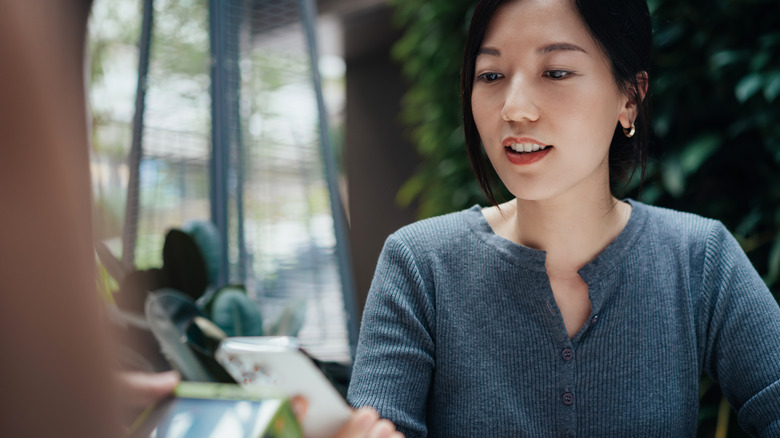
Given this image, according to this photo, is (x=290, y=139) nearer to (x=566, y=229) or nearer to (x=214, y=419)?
(x=566, y=229)

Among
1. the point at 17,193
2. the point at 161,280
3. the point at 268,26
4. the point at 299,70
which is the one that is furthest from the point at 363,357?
the point at 268,26

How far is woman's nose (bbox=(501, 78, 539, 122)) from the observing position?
0.78 meters

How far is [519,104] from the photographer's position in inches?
30.8

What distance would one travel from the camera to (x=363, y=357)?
0.83 meters

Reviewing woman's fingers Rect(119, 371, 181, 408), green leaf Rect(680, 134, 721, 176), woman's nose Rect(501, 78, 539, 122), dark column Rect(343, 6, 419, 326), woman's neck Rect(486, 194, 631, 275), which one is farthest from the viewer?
dark column Rect(343, 6, 419, 326)

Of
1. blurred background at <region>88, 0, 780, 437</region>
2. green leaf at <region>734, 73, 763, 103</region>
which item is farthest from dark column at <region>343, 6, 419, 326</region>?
green leaf at <region>734, 73, 763, 103</region>

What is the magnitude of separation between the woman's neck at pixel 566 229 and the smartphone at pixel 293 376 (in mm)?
546

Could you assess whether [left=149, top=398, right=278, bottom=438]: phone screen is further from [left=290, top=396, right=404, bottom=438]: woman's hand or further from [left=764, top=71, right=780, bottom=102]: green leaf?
[left=764, top=71, right=780, bottom=102]: green leaf

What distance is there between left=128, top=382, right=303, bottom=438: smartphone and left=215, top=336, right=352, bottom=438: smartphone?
3 centimetres

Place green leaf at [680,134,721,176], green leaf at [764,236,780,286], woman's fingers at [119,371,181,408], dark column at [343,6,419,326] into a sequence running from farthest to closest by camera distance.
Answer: dark column at [343,6,419,326] → green leaf at [680,134,721,176] → green leaf at [764,236,780,286] → woman's fingers at [119,371,181,408]

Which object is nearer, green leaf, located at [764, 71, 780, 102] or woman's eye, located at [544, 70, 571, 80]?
woman's eye, located at [544, 70, 571, 80]

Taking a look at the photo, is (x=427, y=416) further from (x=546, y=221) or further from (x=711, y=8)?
(x=711, y=8)

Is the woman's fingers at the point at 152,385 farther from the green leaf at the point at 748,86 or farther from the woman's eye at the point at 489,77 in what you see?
the green leaf at the point at 748,86

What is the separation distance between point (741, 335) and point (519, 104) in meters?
0.44
